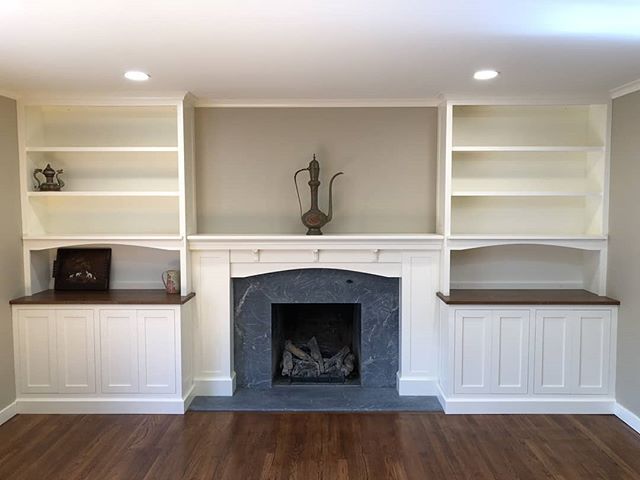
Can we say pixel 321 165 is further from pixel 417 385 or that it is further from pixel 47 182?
pixel 47 182

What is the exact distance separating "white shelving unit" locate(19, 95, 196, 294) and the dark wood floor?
1015 millimetres

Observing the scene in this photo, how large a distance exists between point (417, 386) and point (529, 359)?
83 centimetres

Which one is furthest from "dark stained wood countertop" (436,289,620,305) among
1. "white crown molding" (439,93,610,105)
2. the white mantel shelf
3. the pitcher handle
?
the pitcher handle

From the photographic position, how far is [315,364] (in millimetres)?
4086

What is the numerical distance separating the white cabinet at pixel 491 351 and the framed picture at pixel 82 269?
268 centimetres

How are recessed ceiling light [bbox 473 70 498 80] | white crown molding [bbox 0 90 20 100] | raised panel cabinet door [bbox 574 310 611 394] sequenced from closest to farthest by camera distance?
1. recessed ceiling light [bbox 473 70 498 80]
2. white crown molding [bbox 0 90 20 100]
3. raised panel cabinet door [bbox 574 310 611 394]

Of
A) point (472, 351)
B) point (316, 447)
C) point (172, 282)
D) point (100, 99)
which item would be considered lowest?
point (316, 447)

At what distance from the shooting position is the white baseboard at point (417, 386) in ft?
12.1

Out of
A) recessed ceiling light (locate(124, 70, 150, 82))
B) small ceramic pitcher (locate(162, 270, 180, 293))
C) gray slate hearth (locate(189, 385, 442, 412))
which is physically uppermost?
recessed ceiling light (locate(124, 70, 150, 82))

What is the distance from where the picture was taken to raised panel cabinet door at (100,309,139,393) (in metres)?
3.40

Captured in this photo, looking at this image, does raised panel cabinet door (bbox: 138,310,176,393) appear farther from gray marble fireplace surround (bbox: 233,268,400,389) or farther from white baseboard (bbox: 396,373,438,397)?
white baseboard (bbox: 396,373,438,397)

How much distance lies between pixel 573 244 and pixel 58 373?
12.5 feet

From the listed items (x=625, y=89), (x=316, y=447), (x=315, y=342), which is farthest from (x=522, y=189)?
(x=316, y=447)

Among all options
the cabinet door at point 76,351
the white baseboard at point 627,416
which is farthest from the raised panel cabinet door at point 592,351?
the cabinet door at point 76,351
